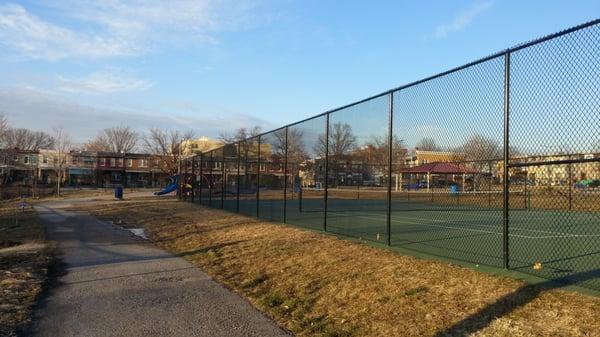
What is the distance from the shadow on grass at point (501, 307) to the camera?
4910 millimetres

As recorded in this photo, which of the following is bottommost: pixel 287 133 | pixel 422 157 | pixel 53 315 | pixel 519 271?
pixel 53 315

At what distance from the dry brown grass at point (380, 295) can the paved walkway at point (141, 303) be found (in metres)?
0.38

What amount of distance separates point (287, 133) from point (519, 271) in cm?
1006

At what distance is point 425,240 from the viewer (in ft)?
35.5

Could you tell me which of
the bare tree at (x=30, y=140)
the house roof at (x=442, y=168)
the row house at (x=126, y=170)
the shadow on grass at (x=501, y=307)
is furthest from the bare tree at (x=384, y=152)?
the bare tree at (x=30, y=140)

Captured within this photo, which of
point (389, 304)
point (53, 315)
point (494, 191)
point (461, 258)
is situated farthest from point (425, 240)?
point (53, 315)

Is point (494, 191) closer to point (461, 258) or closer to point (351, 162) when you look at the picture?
point (461, 258)

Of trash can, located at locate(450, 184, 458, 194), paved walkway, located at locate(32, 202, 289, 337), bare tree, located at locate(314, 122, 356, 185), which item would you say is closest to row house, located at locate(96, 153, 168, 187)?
bare tree, located at locate(314, 122, 356, 185)

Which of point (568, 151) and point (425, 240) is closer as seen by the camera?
point (568, 151)

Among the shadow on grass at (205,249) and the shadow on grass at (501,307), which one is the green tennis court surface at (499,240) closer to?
the shadow on grass at (501,307)

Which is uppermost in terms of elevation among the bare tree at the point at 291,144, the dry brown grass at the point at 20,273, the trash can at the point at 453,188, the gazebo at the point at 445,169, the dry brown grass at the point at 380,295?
the bare tree at the point at 291,144

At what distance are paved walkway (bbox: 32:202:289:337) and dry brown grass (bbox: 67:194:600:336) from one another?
0.38m

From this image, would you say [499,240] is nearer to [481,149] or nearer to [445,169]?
[445,169]

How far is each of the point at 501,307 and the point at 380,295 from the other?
5.10 ft
